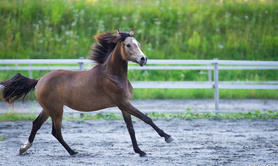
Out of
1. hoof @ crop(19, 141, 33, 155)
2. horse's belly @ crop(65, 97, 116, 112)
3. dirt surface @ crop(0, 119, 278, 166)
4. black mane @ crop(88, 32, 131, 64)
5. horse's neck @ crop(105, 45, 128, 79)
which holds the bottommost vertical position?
dirt surface @ crop(0, 119, 278, 166)

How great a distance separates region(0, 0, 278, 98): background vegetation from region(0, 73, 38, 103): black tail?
831 cm

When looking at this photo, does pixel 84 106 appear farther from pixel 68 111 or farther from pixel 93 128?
pixel 68 111

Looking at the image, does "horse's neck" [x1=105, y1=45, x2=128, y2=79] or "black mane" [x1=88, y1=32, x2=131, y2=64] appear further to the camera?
"black mane" [x1=88, y1=32, x2=131, y2=64]

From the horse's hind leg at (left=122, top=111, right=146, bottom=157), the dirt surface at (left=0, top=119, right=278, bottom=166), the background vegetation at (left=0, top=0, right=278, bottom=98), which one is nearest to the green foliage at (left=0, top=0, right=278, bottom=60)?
the background vegetation at (left=0, top=0, right=278, bottom=98)

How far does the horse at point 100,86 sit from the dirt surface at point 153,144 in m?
0.29

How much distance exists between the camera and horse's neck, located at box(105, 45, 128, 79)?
15.6ft

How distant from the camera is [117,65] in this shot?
4762 mm

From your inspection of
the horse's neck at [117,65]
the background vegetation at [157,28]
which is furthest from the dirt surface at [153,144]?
the background vegetation at [157,28]

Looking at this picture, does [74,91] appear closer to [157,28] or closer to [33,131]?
[33,131]

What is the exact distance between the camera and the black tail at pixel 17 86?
17.4ft

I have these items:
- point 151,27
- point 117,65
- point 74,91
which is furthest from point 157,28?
point 74,91

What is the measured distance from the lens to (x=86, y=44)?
48.4 ft

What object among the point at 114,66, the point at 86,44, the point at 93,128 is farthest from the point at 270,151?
the point at 86,44

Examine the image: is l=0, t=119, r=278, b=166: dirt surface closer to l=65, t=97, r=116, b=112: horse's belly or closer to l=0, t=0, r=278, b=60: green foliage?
l=65, t=97, r=116, b=112: horse's belly
